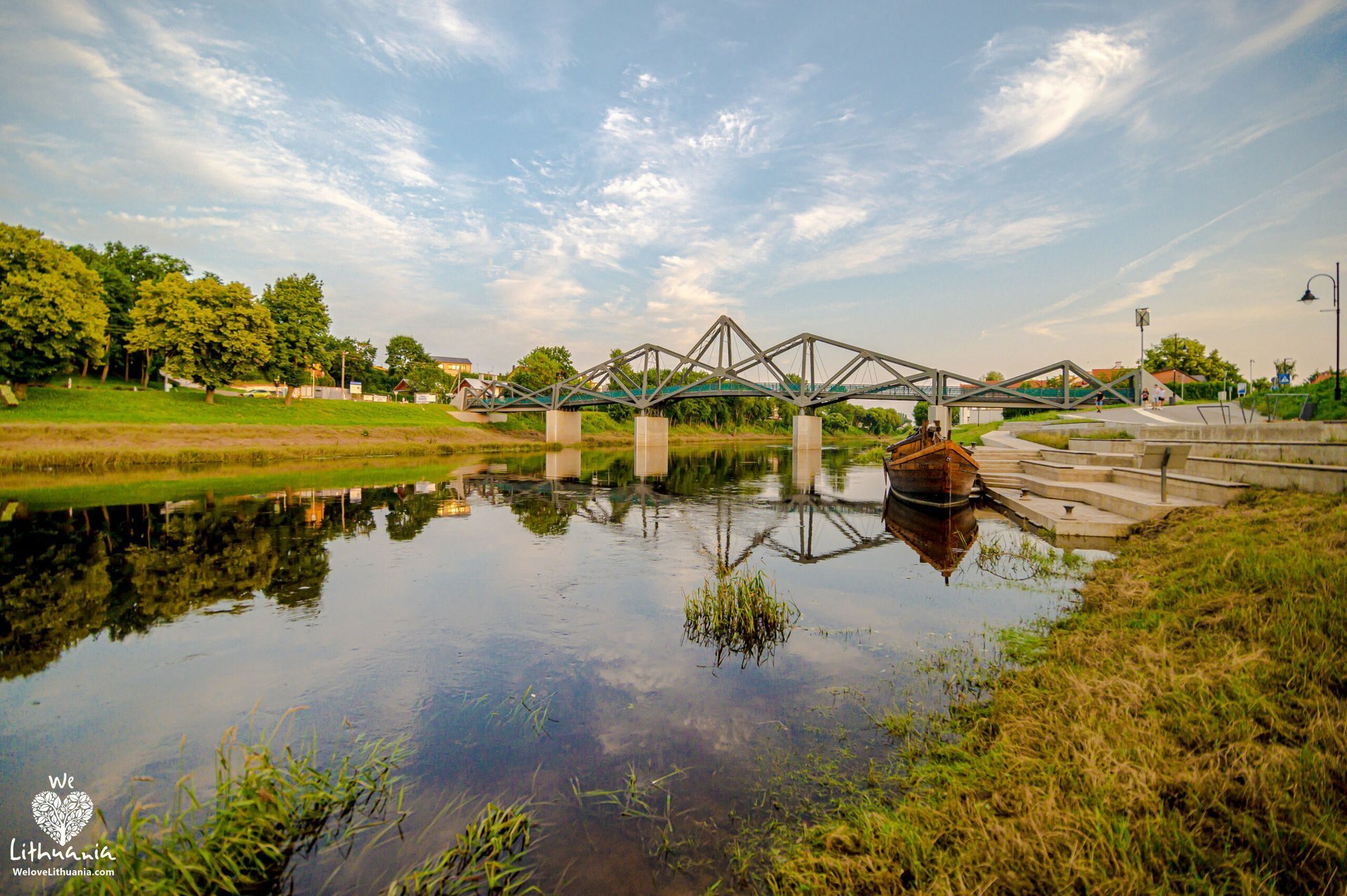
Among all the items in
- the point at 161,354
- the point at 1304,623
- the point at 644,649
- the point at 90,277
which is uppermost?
the point at 90,277

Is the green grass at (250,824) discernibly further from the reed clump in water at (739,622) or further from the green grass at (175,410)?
the green grass at (175,410)

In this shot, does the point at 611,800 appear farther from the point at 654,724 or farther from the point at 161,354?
the point at 161,354

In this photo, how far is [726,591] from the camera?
31.5ft

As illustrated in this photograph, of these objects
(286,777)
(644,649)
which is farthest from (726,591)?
(286,777)

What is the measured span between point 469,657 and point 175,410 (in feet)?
178

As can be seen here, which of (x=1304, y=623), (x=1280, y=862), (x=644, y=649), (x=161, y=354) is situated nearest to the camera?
(x=1280, y=862)

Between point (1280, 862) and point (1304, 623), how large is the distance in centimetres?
353

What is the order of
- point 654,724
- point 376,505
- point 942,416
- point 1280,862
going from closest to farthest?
point 1280,862, point 654,724, point 376,505, point 942,416

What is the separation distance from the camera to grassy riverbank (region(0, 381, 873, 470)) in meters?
32.0

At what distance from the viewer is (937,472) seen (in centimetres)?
2208

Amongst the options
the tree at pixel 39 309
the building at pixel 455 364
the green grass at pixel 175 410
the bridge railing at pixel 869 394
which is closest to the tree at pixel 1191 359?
the bridge railing at pixel 869 394

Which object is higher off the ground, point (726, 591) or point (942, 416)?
point (942, 416)

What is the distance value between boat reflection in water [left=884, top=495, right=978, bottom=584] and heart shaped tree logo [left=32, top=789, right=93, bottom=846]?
1325 centimetres

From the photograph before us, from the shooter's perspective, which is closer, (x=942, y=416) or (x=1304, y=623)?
(x=1304, y=623)
